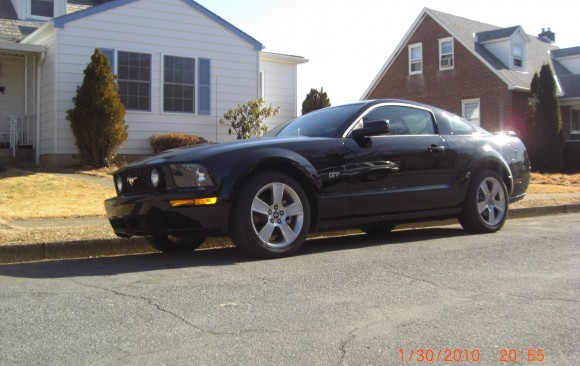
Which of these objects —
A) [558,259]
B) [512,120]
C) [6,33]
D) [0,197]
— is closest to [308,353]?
[558,259]

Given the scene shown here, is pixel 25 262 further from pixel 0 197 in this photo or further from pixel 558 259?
pixel 558 259

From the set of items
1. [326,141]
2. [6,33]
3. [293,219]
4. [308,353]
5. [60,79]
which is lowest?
[308,353]

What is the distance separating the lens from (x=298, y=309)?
381 centimetres

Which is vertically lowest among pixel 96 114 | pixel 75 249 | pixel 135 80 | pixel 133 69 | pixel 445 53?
pixel 75 249

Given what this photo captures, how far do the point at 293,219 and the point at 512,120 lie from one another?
22449 mm

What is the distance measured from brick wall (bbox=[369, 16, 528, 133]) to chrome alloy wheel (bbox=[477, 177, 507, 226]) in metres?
19.7

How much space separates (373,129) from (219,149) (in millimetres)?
1604

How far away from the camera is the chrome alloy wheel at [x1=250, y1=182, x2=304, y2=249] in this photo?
17.4 feet

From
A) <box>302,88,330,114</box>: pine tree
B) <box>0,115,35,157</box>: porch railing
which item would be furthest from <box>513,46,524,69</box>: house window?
<box>0,115,35,157</box>: porch railing

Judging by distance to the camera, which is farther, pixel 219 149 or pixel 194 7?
pixel 194 7

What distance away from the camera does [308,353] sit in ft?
9.96

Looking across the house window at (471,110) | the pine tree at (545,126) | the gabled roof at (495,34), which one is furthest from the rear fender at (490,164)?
the gabled roof at (495,34)

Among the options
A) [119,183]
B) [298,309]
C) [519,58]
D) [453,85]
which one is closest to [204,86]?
[119,183]
